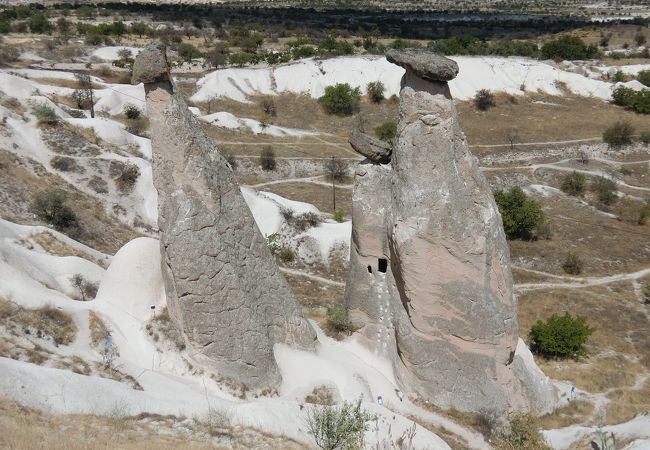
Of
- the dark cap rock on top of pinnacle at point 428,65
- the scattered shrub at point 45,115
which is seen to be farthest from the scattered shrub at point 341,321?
the scattered shrub at point 45,115

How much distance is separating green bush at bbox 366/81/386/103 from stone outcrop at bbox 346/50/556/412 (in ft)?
148

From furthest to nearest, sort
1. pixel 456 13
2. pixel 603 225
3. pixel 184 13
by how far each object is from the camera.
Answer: pixel 456 13, pixel 184 13, pixel 603 225

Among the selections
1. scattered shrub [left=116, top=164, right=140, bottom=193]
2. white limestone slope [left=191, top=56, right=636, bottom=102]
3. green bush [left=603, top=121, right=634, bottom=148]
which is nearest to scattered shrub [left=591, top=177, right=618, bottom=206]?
green bush [left=603, top=121, right=634, bottom=148]

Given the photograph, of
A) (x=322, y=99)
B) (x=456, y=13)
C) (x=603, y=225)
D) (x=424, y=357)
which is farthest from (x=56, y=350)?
(x=456, y=13)

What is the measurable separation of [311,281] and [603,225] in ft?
62.0

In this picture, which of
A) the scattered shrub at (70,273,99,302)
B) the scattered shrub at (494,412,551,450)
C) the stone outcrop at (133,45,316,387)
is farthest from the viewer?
the scattered shrub at (70,273,99,302)

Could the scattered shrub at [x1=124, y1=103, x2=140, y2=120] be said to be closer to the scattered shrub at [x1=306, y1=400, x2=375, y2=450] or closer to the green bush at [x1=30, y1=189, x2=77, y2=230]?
the green bush at [x1=30, y1=189, x2=77, y2=230]

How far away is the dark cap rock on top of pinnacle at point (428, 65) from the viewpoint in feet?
35.2

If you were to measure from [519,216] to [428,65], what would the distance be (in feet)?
71.1

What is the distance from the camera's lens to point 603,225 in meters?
33.3

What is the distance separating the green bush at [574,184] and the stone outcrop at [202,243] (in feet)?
105

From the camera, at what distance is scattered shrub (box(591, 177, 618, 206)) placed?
119 ft

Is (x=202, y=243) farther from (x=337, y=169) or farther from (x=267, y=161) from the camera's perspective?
(x=267, y=161)

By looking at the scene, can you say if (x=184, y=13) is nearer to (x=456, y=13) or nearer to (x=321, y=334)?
(x=456, y=13)
